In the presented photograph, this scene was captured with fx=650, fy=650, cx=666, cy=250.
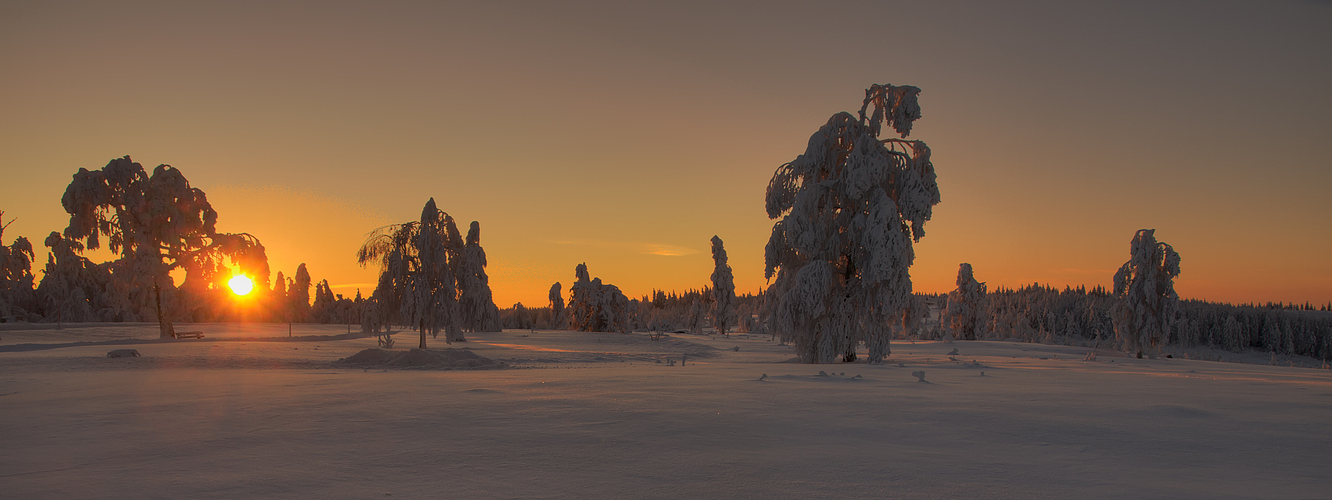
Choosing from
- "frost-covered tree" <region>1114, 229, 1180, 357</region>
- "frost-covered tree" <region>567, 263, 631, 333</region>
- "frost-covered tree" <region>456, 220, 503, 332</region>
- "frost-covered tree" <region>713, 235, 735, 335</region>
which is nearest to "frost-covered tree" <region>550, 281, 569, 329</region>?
"frost-covered tree" <region>567, 263, 631, 333</region>

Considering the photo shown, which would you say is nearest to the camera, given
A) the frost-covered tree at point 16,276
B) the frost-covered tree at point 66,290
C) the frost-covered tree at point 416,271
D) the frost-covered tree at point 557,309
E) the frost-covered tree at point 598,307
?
the frost-covered tree at point 416,271

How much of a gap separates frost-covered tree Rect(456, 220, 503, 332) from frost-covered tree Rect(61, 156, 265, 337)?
11359 millimetres

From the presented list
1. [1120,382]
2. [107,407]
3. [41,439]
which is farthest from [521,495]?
[1120,382]

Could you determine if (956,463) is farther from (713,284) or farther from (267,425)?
(713,284)

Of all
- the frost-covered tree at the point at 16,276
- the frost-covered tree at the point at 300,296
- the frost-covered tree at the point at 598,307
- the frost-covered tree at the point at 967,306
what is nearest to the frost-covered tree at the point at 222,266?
the frost-covered tree at the point at 16,276

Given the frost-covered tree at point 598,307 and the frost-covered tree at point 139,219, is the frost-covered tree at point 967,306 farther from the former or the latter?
the frost-covered tree at point 139,219

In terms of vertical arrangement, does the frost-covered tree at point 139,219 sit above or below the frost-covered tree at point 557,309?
above

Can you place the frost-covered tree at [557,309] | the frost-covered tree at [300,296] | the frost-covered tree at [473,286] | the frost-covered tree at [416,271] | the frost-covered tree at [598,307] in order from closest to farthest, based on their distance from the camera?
the frost-covered tree at [416,271] < the frost-covered tree at [473,286] < the frost-covered tree at [598,307] < the frost-covered tree at [557,309] < the frost-covered tree at [300,296]

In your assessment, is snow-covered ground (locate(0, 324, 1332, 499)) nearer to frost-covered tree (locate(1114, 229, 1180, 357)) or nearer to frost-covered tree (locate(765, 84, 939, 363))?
frost-covered tree (locate(765, 84, 939, 363))

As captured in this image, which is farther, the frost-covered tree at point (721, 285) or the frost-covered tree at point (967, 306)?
the frost-covered tree at point (721, 285)

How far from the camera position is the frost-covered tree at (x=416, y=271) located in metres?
23.0

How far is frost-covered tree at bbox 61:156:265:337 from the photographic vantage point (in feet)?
83.6

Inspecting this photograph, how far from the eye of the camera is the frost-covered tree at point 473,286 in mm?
24891

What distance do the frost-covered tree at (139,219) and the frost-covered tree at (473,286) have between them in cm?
1136
